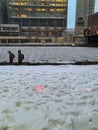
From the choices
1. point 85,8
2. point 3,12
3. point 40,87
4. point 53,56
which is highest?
point 85,8

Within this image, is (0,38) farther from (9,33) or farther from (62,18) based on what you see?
(62,18)

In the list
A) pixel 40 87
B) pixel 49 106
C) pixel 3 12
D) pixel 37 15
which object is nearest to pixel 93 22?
pixel 37 15

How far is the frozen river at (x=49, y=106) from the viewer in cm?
488

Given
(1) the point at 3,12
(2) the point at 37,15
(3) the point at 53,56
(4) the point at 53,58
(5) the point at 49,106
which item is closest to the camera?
(5) the point at 49,106

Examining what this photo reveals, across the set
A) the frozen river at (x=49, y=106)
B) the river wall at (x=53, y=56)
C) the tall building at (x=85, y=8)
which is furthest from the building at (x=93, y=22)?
the frozen river at (x=49, y=106)

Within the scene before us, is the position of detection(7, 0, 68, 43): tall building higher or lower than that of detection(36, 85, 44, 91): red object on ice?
higher

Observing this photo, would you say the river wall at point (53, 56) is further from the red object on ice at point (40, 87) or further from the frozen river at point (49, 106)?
the frozen river at point (49, 106)

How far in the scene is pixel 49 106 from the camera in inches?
232

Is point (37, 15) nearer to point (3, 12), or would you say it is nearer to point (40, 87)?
point (3, 12)

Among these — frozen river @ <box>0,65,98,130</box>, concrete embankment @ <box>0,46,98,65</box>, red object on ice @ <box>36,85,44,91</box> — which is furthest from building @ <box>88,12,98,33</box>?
frozen river @ <box>0,65,98,130</box>

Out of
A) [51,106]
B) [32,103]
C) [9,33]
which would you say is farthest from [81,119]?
[9,33]

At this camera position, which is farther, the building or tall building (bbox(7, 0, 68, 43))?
tall building (bbox(7, 0, 68, 43))

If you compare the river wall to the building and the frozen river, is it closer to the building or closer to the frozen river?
the frozen river

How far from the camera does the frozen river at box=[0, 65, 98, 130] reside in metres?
4.88
